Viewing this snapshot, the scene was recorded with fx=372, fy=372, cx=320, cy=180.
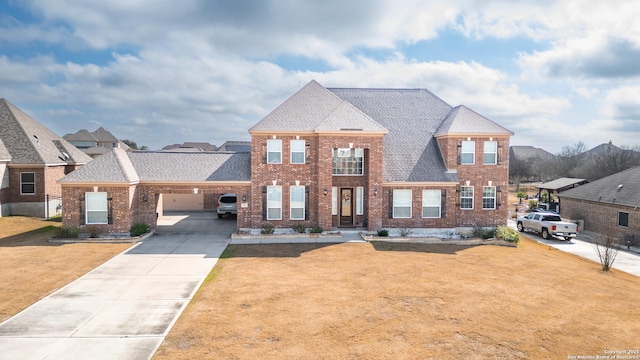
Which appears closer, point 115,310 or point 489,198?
point 115,310

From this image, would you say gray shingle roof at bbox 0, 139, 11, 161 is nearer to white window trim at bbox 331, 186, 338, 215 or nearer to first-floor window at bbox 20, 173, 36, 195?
first-floor window at bbox 20, 173, 36, 195

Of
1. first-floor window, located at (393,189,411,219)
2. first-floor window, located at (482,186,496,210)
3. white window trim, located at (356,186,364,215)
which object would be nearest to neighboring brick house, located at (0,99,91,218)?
white window trim, located at (356,186,364,215)

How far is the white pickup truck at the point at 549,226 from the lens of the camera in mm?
24922

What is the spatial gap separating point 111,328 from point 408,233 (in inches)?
666

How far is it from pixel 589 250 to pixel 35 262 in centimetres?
2934

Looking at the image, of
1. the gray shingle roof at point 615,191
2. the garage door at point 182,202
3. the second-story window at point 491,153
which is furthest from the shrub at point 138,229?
the gray shingle roof at point 615,191

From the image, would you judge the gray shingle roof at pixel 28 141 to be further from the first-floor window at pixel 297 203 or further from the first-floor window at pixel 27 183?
the first-floor window at pixel 297 203

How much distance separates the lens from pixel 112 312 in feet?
35.8

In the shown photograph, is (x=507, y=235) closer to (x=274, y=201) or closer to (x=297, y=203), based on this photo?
(x=297, y=203)

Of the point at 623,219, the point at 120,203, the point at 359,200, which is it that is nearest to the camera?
the point at 120,203

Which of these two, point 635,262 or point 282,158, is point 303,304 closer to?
point 282,158

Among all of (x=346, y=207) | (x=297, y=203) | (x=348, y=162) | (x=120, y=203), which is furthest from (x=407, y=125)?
(x=120, y=203)

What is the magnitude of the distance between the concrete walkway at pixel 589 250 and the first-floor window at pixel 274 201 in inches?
685

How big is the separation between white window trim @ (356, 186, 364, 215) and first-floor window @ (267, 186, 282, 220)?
16.1 feet
